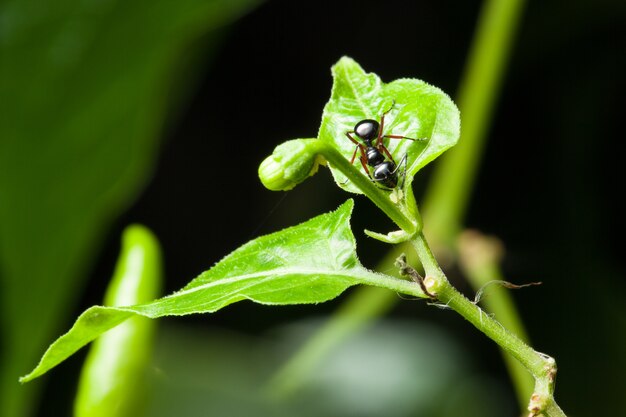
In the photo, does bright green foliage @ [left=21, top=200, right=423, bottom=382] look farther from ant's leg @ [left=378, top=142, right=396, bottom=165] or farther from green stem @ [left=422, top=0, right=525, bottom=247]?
green stem @ [left=422, top=0, right=525, bottom=247]

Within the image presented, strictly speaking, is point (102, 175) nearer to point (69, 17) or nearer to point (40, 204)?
point (40, 204)

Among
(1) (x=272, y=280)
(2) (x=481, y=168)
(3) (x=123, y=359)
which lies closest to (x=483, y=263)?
(2) (x=481, y=168)

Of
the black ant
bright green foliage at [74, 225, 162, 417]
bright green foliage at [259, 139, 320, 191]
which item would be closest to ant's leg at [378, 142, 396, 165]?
the black ant

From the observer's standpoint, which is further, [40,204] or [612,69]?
[612,69]

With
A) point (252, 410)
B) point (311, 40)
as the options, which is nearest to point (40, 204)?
point (252, 410)

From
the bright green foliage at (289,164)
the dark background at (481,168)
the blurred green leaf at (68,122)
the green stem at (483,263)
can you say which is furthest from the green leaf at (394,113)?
the dark background at (481,168)

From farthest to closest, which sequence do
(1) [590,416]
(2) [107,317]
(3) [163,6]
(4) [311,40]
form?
(4) [311,40]
(1) [590,416]
(3) [163,6]
(2) [107,317]

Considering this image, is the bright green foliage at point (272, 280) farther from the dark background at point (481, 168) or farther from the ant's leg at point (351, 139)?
the dark background at point (481, 168)
